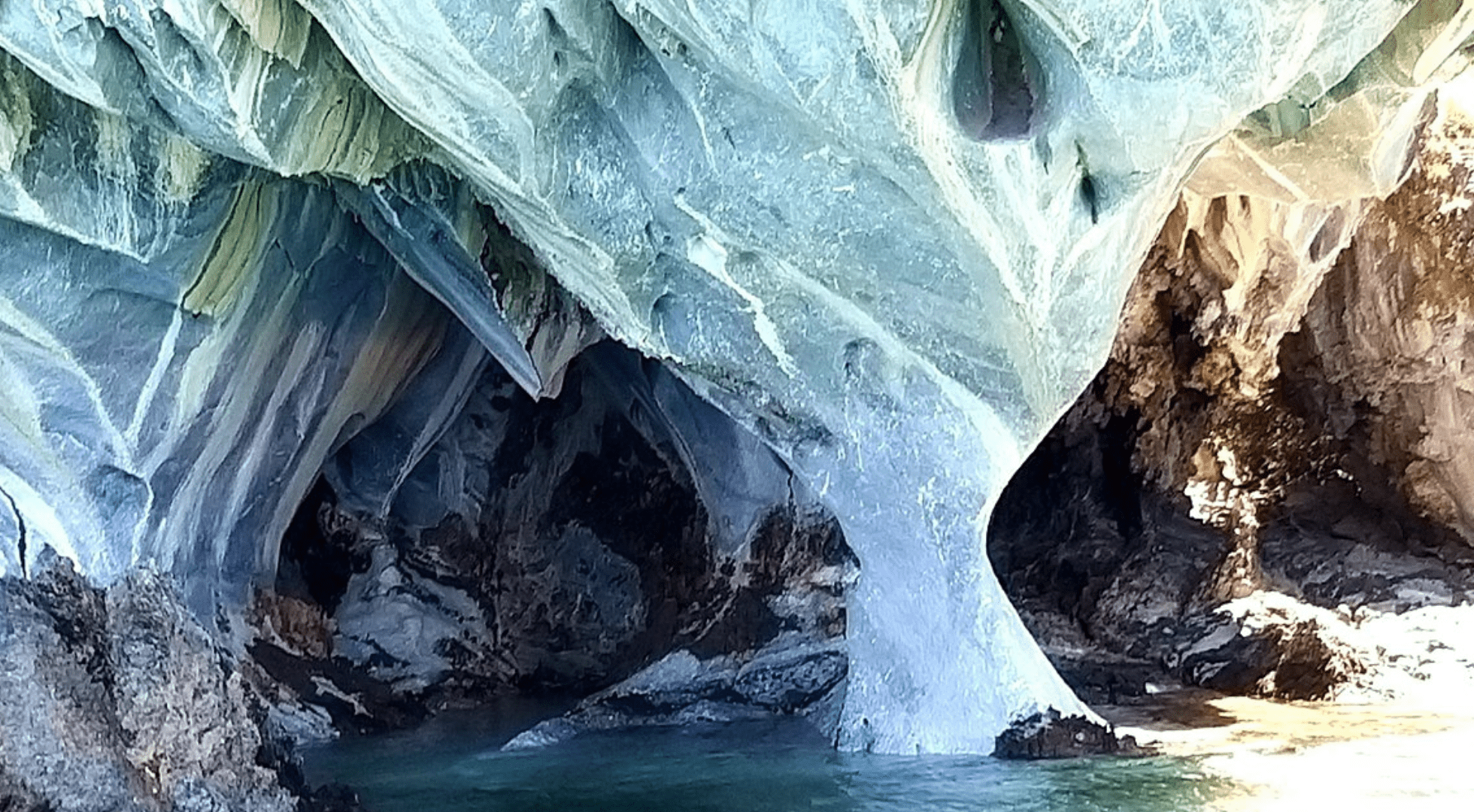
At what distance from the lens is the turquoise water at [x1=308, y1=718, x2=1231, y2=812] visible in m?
4.86

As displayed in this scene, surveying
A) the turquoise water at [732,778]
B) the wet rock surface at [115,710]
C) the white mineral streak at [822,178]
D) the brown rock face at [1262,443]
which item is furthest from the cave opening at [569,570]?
the wet rock surface at [115,710]

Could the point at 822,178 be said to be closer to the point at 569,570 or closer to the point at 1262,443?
the point at 1262,443

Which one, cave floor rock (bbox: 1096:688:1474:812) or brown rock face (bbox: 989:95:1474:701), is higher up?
brown rock face (bbox: 989:95:1474:701)

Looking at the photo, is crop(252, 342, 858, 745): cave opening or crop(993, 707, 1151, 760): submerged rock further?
crop(252, 342, 858, 745): cave opening

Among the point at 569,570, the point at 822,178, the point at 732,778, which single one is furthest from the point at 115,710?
the point at 569,570

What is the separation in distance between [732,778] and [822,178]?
2.47 m

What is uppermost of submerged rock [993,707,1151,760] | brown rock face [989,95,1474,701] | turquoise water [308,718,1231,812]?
brown rock face [989,95,1474,701]

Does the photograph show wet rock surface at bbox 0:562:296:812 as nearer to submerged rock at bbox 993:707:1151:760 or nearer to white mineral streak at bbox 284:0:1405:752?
white mineral streak at bbox 284:0:1405:752

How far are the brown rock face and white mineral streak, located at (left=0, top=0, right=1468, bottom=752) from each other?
128 cm

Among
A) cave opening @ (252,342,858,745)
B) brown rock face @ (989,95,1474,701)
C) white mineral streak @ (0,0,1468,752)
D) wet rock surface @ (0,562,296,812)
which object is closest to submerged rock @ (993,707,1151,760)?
white mineral streak @ (0,0,1468,752)

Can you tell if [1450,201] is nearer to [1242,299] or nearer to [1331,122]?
[1242,299]

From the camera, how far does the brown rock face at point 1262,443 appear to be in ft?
25.3

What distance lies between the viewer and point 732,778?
5676mm

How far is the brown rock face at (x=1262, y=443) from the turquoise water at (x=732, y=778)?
1936 millimetres
